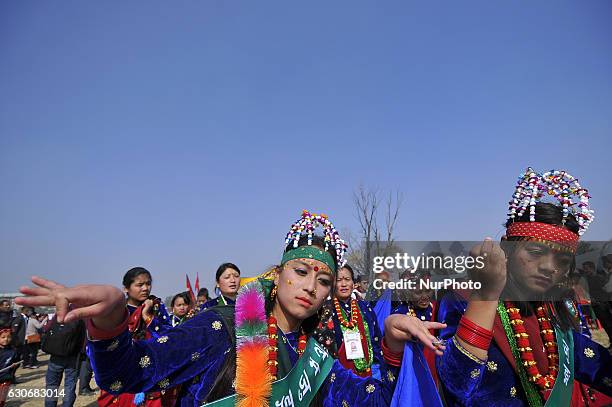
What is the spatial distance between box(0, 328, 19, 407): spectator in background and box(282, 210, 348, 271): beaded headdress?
5678mm

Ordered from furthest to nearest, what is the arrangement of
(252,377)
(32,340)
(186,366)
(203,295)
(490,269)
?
(32,340) < (203,295) < (252,377) < (186,366) < (490,269)

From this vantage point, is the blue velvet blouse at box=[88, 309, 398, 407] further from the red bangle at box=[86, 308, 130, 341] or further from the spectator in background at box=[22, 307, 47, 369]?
the spectator in background at box=[22, 307, 47, 369]

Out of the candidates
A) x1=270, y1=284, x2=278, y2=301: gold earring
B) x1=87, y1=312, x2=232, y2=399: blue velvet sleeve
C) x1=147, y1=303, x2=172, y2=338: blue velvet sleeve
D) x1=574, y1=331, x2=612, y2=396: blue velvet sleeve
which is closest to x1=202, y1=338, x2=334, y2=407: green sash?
x1=87, y1=312, x2=232, y2=399: blue velvet sleeve

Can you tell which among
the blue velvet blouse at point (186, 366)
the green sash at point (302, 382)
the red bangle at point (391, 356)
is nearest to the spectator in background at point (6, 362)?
the blue velvet blouse at point (186, 366)

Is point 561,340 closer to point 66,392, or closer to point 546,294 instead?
point 546,294

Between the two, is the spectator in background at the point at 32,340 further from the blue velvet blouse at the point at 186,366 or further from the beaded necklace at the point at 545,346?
the beaded necklace at the point at 545,346

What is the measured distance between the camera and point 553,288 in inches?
99.4

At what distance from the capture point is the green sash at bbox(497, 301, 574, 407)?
2.34m

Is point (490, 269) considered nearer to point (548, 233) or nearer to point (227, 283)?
point (548, 233)

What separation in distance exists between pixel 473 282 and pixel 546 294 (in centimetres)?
99

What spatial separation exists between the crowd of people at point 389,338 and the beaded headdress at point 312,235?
0.04 feet

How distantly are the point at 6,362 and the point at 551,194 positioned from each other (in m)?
7.49

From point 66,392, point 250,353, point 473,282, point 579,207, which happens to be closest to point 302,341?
point 250,353

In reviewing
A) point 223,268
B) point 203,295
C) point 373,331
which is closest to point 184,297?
point 223,268
